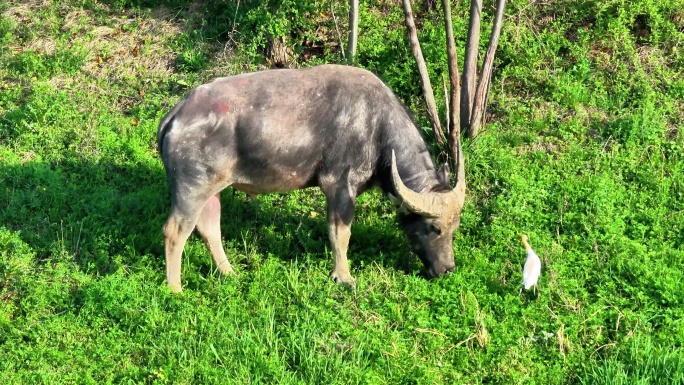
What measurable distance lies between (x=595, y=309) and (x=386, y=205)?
2363 millimetres

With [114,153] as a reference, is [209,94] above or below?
above

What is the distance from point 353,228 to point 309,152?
1051 millimetres

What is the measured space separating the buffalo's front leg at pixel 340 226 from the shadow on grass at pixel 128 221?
21 cm

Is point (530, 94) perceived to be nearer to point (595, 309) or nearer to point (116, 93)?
point (595, 309)

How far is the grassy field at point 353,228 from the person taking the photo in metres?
5.53

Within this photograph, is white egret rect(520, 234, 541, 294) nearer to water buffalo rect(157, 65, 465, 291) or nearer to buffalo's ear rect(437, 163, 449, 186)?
water buffalo rect(157, 65, 465, 291)

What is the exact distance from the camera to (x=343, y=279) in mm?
6445

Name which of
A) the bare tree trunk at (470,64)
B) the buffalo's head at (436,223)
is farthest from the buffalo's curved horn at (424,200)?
the bare tree trunk at (470,64)

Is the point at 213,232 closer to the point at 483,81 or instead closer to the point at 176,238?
the point at 176,238

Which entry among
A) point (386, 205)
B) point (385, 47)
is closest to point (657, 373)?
point (386, 205)

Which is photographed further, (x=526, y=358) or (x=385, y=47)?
(x=385, y=47)

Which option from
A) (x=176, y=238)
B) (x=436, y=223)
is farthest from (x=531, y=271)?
(x=176, y=238)

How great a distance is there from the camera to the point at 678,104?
8.14 m

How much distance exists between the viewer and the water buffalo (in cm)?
620
